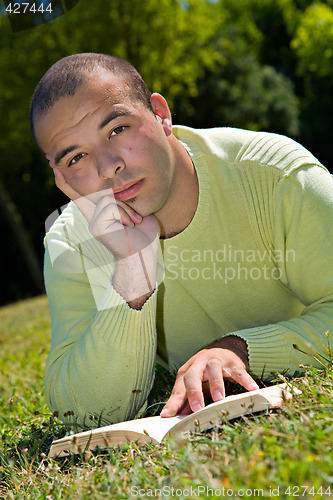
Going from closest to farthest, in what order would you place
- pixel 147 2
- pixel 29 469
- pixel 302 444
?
pixel 302 444
pixel 29 469
pixel 147 2

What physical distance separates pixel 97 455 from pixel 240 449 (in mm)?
755

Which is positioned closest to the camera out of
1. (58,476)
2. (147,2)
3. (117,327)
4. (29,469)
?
(58,476)

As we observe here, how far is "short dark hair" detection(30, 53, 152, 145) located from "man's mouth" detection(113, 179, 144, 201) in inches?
20.8

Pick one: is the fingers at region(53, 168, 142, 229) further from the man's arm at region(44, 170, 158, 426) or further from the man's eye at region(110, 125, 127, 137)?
the man's eye at region(110, 125, 127, 137)

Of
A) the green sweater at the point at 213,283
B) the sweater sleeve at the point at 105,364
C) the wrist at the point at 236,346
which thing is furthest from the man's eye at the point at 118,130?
the wrist at the point at 236,346

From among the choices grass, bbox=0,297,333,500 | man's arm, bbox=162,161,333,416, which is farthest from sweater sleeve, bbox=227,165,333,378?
grass, bbox=0,297,333,500

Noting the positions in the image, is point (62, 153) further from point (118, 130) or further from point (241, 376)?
point (241, 376)

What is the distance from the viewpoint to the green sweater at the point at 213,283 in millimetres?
2796

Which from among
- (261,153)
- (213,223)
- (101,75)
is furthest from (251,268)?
(101,75)

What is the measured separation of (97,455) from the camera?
230 centimetres

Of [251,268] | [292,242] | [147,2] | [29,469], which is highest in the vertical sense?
[147,2]

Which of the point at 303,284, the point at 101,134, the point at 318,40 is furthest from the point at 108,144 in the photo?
the point at 318,40

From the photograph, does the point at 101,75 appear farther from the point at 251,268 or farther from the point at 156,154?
the point at 251,268

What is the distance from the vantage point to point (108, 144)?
288 cm
